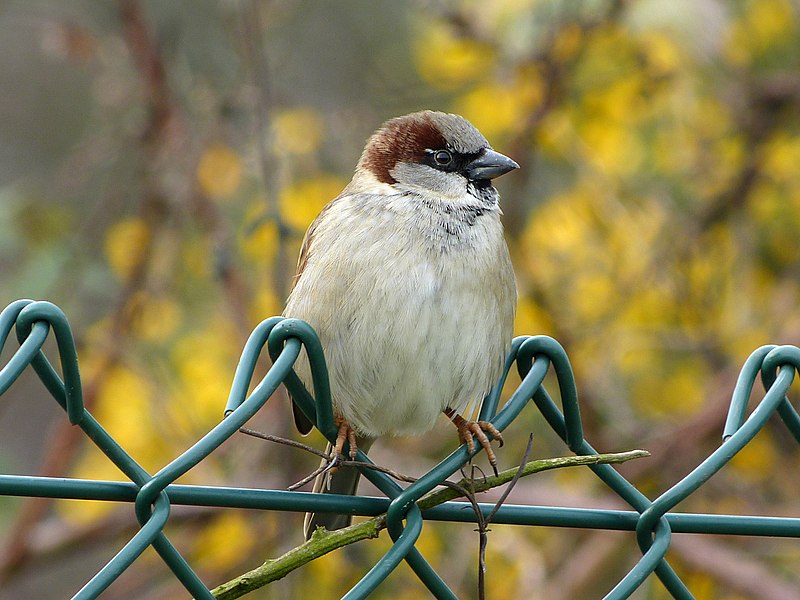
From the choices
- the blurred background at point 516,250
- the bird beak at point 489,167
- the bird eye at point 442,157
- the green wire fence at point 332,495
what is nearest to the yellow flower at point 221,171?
the blurred background at point 516,250

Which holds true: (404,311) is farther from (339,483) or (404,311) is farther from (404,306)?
(339,483)

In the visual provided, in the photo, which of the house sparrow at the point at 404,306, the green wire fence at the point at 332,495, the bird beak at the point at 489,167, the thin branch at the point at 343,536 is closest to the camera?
the green wire fence at the point at 332,495

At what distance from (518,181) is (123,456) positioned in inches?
116

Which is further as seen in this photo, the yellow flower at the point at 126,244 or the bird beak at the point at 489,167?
the yellow flower at the point at 126,244

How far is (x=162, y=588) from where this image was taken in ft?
12.8

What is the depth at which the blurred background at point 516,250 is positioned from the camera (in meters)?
3.51

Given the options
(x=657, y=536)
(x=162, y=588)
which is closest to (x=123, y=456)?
(x=657, y=536)

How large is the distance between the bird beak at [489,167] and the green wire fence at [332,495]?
3.44 feet

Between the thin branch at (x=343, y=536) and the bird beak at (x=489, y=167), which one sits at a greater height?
the bird beak at (x=489, y=167)

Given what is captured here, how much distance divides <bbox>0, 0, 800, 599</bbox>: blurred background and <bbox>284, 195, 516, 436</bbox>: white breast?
1.21 metres

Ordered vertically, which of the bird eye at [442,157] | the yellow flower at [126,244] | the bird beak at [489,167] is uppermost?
the bird eye at [442,157]

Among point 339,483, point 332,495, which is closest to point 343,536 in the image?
point 332,495

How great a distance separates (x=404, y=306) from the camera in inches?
79.7

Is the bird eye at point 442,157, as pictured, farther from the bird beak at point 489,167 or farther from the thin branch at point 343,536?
the thin branch at point 343,536
